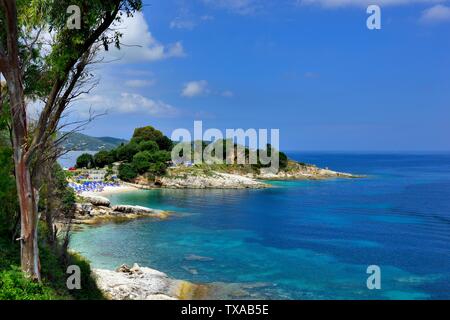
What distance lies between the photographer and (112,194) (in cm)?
7894

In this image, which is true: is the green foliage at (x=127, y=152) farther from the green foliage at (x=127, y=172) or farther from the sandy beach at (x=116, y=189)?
the sandy beach at (x=116, y=189)

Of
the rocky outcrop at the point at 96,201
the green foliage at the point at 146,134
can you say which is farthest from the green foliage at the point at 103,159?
the rocky outcrop at the point at 96,201

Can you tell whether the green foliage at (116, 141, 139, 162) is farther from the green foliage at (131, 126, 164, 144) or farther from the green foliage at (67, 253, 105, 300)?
the green foliage at (67, 253, 105, 300)

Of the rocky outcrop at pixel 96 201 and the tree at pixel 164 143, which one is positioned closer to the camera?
the rocky outcrop at pixel 96 201

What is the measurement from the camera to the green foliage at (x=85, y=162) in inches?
4274

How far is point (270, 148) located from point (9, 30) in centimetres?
12667

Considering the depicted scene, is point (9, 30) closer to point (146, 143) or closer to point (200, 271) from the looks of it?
point (200, 271)

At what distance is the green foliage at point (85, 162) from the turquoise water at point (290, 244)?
34.1m

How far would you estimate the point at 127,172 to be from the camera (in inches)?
3723

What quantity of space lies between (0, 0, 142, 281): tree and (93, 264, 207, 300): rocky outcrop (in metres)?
14.0

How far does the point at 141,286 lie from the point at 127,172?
227 feet

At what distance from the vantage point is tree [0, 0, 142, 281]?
1226 centimetres

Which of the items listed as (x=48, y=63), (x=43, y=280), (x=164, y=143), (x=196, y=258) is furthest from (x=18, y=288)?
(x=164, y=143)
